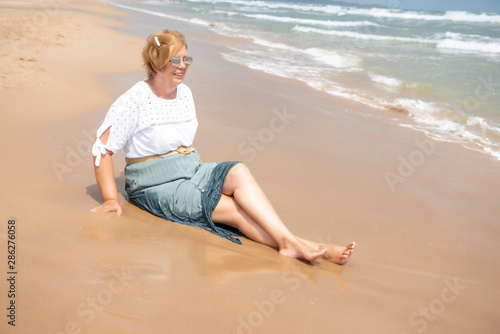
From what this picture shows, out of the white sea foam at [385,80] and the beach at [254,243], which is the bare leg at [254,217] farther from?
the white sea foam at [385,80]

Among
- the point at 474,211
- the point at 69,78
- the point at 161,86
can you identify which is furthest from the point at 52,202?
the point at 69,78

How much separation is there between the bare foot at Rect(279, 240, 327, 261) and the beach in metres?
0.07

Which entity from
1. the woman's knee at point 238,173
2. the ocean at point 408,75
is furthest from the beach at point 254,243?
the ocean at point 408,75

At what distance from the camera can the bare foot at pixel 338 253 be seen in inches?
114

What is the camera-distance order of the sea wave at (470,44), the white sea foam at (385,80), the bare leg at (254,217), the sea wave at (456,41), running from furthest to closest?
the sea wave at (456,41) → the sea wave at (470,44) → the white sea foam at (385,80) → the bare leg at (254,217)

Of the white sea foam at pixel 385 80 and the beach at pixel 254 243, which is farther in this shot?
the white sea foam at pixel 385 80

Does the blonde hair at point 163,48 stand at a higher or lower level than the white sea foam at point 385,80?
higher

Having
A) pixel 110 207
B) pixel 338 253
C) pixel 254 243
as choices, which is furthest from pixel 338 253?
pixel 110 207

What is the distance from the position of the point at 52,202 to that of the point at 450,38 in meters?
21.1

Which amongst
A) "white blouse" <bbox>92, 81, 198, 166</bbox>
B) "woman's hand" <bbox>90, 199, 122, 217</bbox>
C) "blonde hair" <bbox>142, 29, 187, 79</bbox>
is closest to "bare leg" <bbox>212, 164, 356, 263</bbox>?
"white blouse" <bbox>92, 81, 198, 166</bbox>

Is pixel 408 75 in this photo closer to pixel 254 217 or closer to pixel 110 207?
pixel 254 217

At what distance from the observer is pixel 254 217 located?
3.07 m

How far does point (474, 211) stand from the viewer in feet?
13.4

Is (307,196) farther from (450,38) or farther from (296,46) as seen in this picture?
(450,38)
